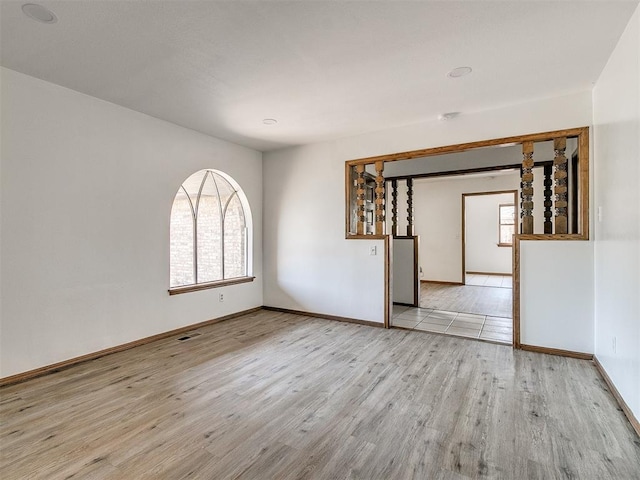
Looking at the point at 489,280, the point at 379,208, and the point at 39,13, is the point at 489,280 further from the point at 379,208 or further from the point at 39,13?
the point at 39,13

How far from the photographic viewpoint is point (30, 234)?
282cm

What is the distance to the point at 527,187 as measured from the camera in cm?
353

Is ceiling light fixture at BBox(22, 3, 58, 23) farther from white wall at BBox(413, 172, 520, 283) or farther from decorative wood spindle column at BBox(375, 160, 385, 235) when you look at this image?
white wall at BBox(413, 172, 520, 283)

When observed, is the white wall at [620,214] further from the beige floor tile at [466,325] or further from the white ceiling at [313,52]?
the beige floor tile at [466,325]

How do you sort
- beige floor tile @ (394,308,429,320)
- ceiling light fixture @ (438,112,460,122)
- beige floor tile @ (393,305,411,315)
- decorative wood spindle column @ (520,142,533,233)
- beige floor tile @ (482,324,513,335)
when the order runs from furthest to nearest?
beige floor tile @ (393,305,411,315)
beige floor tile @ (394,308,429,320)
beige floor tile @ (482,324,513,335)
ceiling light fixture @ (438,112,460,122)
decorative wood spindle column @ (520,142,533,233)

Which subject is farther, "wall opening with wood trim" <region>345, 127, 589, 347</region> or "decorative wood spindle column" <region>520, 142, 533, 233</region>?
"decorative wood spindle column" <region>520, 142, 533, 233</region>

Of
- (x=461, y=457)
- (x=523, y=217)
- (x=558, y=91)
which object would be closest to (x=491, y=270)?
(x=523, y=217)

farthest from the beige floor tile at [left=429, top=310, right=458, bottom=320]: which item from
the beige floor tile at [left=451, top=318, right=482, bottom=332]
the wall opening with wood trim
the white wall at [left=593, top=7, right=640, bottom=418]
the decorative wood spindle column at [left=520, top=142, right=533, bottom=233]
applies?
the white wall at [left=593, top=7, right=640, bottom=418]

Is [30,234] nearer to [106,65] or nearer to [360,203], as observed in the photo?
[106,65]

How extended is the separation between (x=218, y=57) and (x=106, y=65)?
0.94 metres

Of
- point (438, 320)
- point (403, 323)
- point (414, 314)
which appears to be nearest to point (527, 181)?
point (438, 320)

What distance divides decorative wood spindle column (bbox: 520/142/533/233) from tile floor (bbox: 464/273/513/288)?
4732 millimetres

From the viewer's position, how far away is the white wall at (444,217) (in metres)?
8.04

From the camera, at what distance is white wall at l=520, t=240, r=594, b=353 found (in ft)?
10.5
